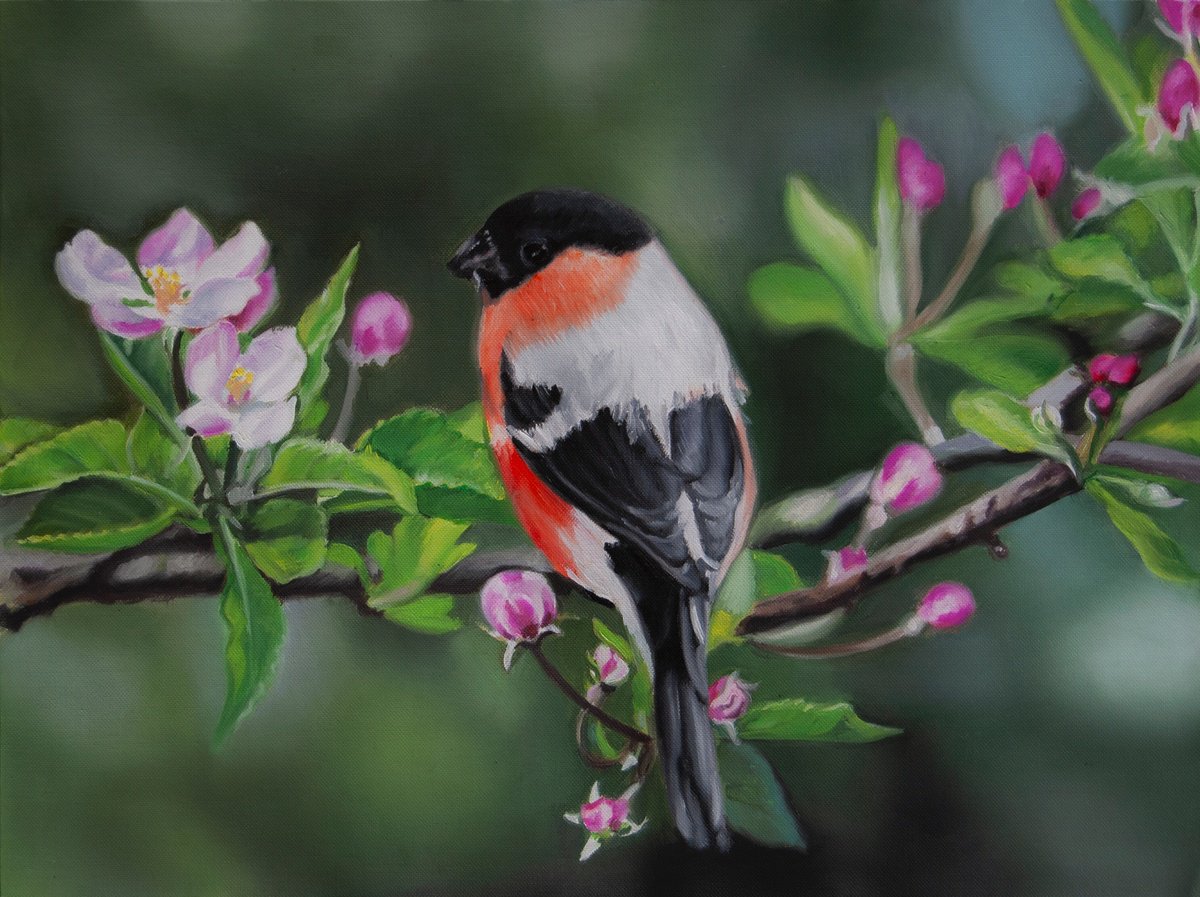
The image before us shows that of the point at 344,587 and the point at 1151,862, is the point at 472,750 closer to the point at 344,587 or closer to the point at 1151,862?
the point at 344,587

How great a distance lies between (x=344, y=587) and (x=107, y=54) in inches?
19.5

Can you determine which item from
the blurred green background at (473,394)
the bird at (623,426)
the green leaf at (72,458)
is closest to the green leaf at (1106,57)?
the blurred green background at (473,394)

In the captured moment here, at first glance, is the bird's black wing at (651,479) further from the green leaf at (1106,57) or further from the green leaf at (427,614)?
the green leaf at (1106,57)

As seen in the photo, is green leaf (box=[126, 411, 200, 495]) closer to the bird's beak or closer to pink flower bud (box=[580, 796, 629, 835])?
the bird's beak

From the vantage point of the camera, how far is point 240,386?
74cm

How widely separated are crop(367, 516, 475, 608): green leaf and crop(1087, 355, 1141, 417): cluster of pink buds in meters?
0.57

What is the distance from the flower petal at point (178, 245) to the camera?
0.77 m

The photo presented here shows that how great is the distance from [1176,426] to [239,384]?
0.79 m

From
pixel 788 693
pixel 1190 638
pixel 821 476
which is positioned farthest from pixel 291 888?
pixel 1190 638

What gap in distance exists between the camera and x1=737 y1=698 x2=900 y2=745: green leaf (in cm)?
83

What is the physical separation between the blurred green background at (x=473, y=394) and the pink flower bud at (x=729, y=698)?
0.02 metres

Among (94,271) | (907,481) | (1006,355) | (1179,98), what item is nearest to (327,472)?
(94,271)

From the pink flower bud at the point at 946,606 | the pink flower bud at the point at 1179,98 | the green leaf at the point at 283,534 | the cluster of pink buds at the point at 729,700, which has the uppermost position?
the green leaf at the point at 283,534

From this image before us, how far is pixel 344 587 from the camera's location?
2.58 ft
